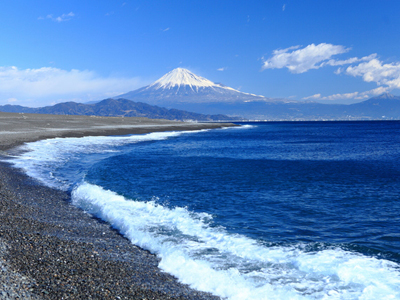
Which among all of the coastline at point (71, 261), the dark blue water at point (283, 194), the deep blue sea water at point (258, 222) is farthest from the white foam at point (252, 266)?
the dark blue water at point (283, 194)

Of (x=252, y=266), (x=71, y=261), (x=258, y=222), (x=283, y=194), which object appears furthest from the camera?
(x=283, y=194)

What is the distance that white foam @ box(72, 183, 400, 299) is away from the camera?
295 inches

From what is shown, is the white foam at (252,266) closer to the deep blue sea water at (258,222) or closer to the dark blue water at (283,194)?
the deep blue sea water at (258,222)

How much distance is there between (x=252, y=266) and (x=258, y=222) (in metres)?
4.14

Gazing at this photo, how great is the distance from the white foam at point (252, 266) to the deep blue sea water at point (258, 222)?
0.09ft

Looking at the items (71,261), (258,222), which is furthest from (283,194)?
(71,261)

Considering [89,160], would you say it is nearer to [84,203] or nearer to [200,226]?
[84,203]

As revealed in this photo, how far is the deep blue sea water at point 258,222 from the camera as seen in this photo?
26.5 ft

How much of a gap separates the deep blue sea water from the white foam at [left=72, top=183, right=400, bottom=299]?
29 mm

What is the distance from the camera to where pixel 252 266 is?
887 centimetres

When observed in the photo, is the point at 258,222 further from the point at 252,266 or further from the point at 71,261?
the point at 71,261

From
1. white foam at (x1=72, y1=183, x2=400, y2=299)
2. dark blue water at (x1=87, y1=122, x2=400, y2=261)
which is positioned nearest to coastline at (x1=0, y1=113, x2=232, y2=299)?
white foam at (x1=72, y1=183, x2=400, y2=299)

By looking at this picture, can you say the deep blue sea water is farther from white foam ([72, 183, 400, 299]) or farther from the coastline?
the coastline

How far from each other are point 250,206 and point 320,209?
10.7 feet
